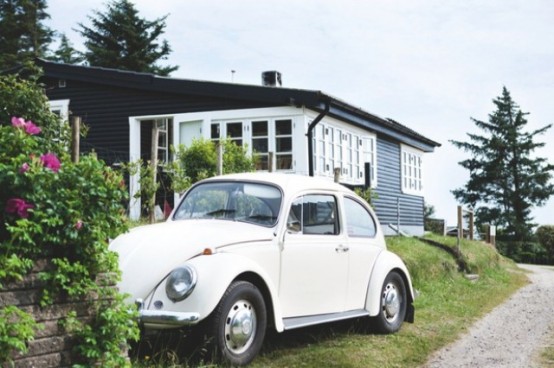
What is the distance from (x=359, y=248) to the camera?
8133 millimetres

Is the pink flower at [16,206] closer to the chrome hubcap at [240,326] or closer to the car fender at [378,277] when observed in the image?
the chrome hubcap at [240,326]

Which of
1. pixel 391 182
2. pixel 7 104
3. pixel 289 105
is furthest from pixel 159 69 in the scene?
pixel 7 104

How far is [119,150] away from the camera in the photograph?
22.1 m

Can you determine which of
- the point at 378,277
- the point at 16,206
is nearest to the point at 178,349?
the point at 16,206

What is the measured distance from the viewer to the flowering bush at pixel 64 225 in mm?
4391

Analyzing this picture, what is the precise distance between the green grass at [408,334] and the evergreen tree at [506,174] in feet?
108

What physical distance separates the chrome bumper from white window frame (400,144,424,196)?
25079mm

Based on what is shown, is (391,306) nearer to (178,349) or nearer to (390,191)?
(178,349)

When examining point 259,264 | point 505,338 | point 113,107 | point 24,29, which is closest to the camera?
point 259,264

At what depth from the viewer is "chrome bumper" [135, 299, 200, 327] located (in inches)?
223

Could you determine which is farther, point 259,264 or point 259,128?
point 259,128

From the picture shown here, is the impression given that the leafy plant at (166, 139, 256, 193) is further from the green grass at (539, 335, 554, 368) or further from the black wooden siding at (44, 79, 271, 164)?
the green grass at (539, 335, 554, 368)

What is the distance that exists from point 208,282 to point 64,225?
1583 millimetres

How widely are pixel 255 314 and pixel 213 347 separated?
58 centimetres
